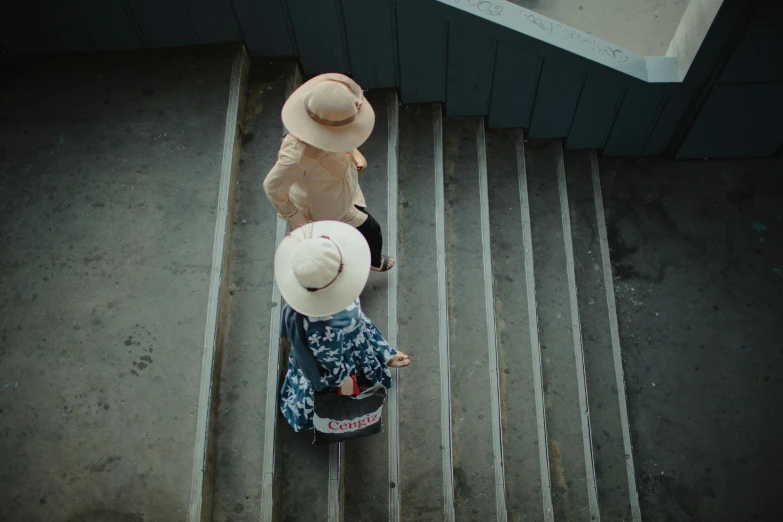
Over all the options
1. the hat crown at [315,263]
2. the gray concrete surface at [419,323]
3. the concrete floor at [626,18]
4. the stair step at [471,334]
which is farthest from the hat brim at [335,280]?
the concrete floor at [626,18]

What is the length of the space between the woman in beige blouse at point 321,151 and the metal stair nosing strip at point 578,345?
1.83 meters

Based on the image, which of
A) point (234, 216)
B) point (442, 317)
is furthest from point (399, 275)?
point (234, 216)

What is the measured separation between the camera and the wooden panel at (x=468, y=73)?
13.0 feet

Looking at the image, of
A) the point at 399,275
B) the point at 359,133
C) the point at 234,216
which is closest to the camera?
the point at 359,133

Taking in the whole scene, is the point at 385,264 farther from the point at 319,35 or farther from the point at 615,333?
the point at 615,333

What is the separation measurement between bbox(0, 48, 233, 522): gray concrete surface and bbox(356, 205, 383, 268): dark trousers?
35.0 inches

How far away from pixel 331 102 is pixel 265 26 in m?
1.61

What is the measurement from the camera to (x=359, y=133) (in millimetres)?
2846

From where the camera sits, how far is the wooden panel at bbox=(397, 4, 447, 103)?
3873 millimetres

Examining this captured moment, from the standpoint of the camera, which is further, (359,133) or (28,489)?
(28,489)

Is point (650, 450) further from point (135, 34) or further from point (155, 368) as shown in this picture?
point (135, 34)

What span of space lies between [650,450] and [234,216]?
3159 millimetres

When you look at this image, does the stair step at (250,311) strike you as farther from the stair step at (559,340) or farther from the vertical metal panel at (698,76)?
the vertical metal panel at (698,76)

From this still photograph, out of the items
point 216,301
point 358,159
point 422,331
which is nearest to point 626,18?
point 358,159
